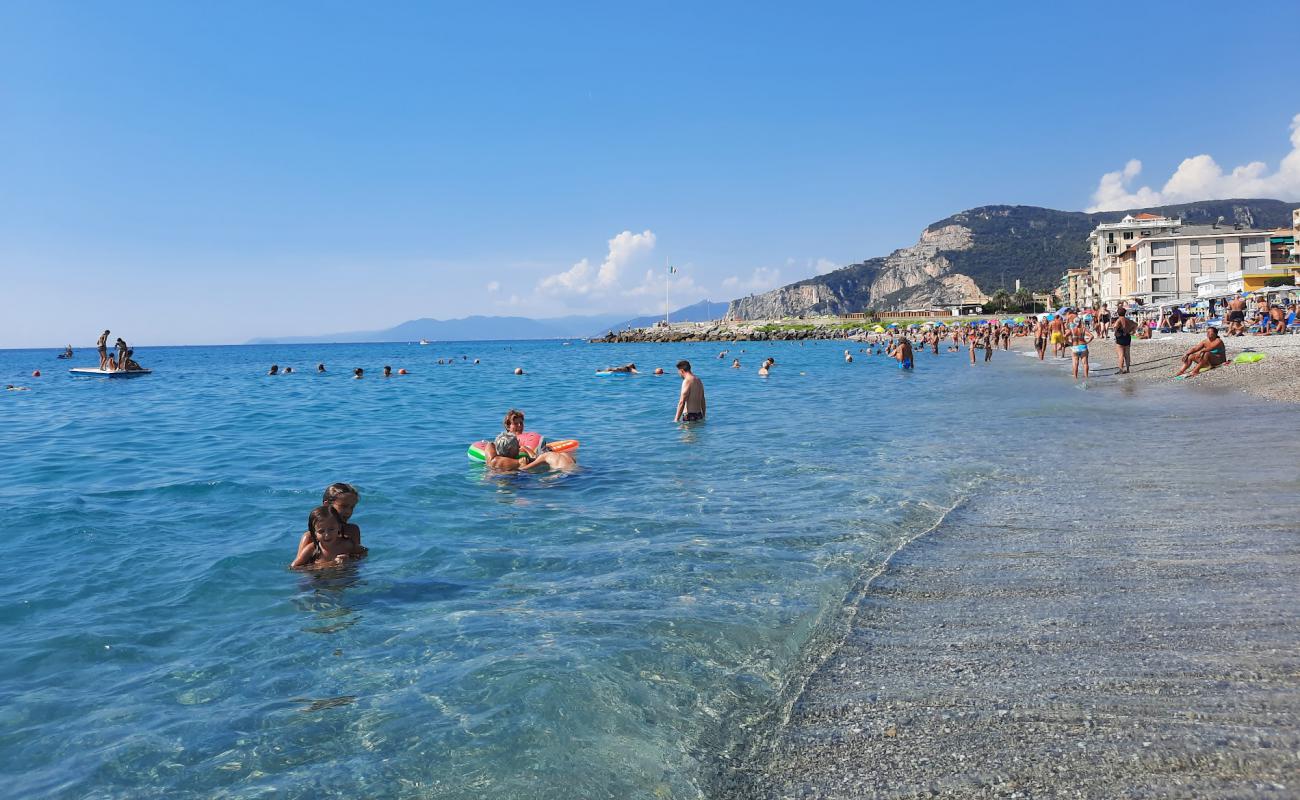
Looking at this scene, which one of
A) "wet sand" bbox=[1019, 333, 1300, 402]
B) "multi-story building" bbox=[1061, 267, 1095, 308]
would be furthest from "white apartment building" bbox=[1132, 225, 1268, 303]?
"wet sand" bbox=[1019, 333, 1300, 402]

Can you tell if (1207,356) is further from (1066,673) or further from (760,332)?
(760,332)

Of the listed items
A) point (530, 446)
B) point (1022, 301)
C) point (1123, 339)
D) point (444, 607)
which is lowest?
point (444, 607)

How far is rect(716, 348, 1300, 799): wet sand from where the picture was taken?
3.28 meters

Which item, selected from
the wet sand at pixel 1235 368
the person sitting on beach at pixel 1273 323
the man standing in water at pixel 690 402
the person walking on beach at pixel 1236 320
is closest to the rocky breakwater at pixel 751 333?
the person walking on beach at pixel 1236 320

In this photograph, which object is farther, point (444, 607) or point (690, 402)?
point (690, 402)

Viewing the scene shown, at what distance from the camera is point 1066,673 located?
13.7 ft

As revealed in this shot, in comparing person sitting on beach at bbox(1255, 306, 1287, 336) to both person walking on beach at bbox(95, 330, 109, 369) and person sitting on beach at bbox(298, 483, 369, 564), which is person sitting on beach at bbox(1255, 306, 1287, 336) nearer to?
person sitting on beach at bbox(298, 483, 369, 564)

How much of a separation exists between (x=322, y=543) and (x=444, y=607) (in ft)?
5.69

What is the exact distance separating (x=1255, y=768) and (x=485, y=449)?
1052 cm

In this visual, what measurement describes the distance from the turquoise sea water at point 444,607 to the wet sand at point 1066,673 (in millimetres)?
383

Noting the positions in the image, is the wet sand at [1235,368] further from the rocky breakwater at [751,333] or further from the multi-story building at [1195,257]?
the rocky breakwater at [751,333]

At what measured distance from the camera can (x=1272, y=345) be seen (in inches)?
1104

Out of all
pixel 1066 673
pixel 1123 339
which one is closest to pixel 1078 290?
pixel 1123 339

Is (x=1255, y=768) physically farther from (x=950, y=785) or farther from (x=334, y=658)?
(x=334, y=658)
